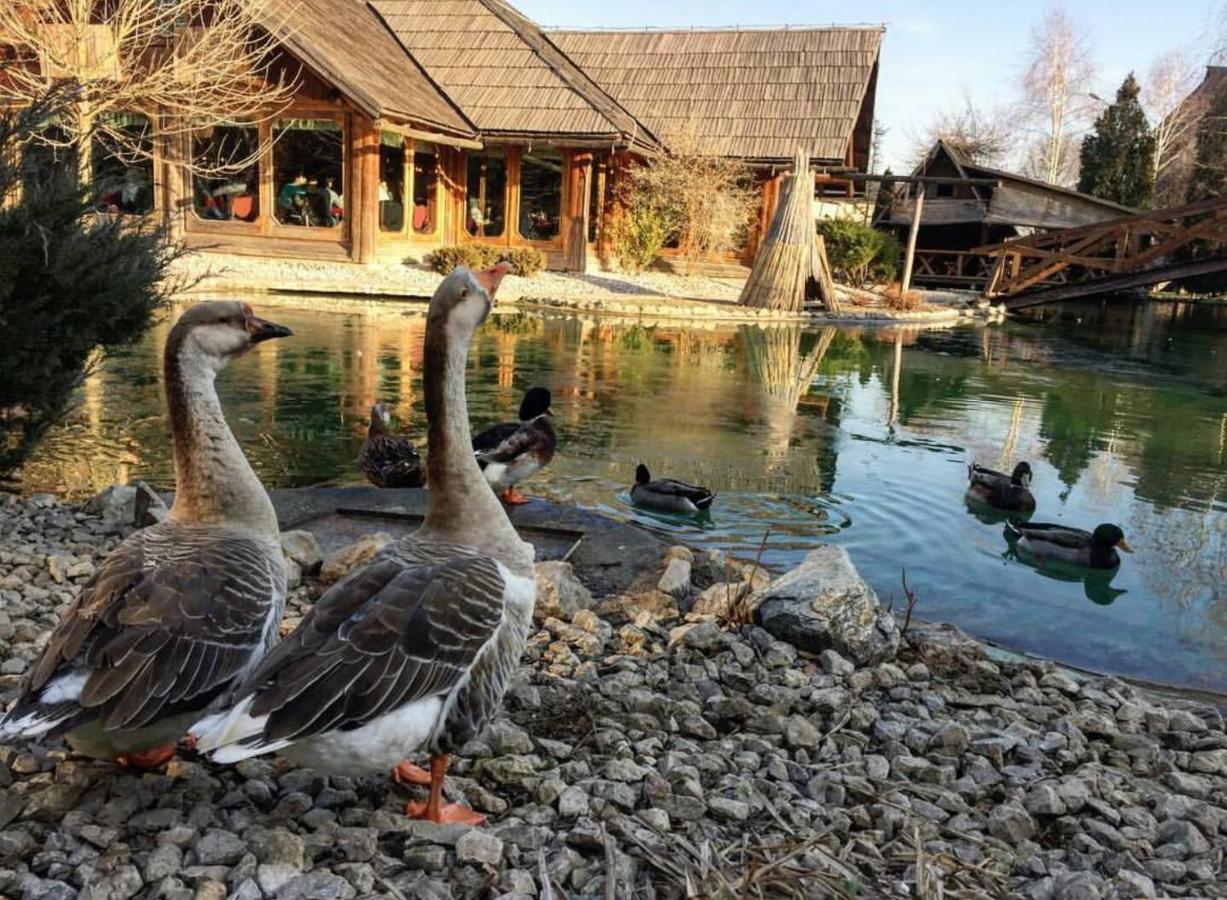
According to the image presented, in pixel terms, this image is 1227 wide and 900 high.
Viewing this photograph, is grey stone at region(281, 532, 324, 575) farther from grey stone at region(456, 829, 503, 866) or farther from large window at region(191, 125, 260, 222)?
large window at region(191, 125, 260, 222)

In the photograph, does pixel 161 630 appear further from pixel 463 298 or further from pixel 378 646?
pixel 463 298

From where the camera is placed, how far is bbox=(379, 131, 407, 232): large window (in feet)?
90.6

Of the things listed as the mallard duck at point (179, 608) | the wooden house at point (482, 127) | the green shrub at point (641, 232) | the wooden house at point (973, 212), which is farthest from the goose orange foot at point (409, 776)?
the wooden house at point (973, 212)

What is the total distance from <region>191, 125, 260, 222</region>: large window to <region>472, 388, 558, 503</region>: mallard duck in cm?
2182

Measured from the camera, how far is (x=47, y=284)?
6215 millimetres

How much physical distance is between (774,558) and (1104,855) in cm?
424

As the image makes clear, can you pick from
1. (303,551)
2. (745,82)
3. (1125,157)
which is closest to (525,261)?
(745,82)

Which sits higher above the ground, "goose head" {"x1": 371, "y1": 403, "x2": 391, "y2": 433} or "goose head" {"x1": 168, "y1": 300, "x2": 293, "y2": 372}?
"goose head" {"x1": 168, "y1": 300, "x2": 293, "y2": 372}

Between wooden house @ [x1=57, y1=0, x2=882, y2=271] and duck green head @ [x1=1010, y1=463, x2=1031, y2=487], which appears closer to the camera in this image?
duck green head @ [x1=1010, y1=463, x2=1031, y2=487]

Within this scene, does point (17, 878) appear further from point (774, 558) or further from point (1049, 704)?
point (774, 558)

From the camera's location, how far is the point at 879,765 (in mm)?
3992

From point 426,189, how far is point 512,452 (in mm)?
23942

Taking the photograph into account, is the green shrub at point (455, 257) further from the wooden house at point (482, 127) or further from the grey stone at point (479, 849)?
the grey stone at point (479, 849)

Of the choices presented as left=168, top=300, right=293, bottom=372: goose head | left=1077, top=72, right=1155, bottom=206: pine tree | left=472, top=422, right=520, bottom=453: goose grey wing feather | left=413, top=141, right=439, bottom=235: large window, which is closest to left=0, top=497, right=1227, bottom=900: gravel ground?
left=168, top=300, right=293, bottom=372: goose head
